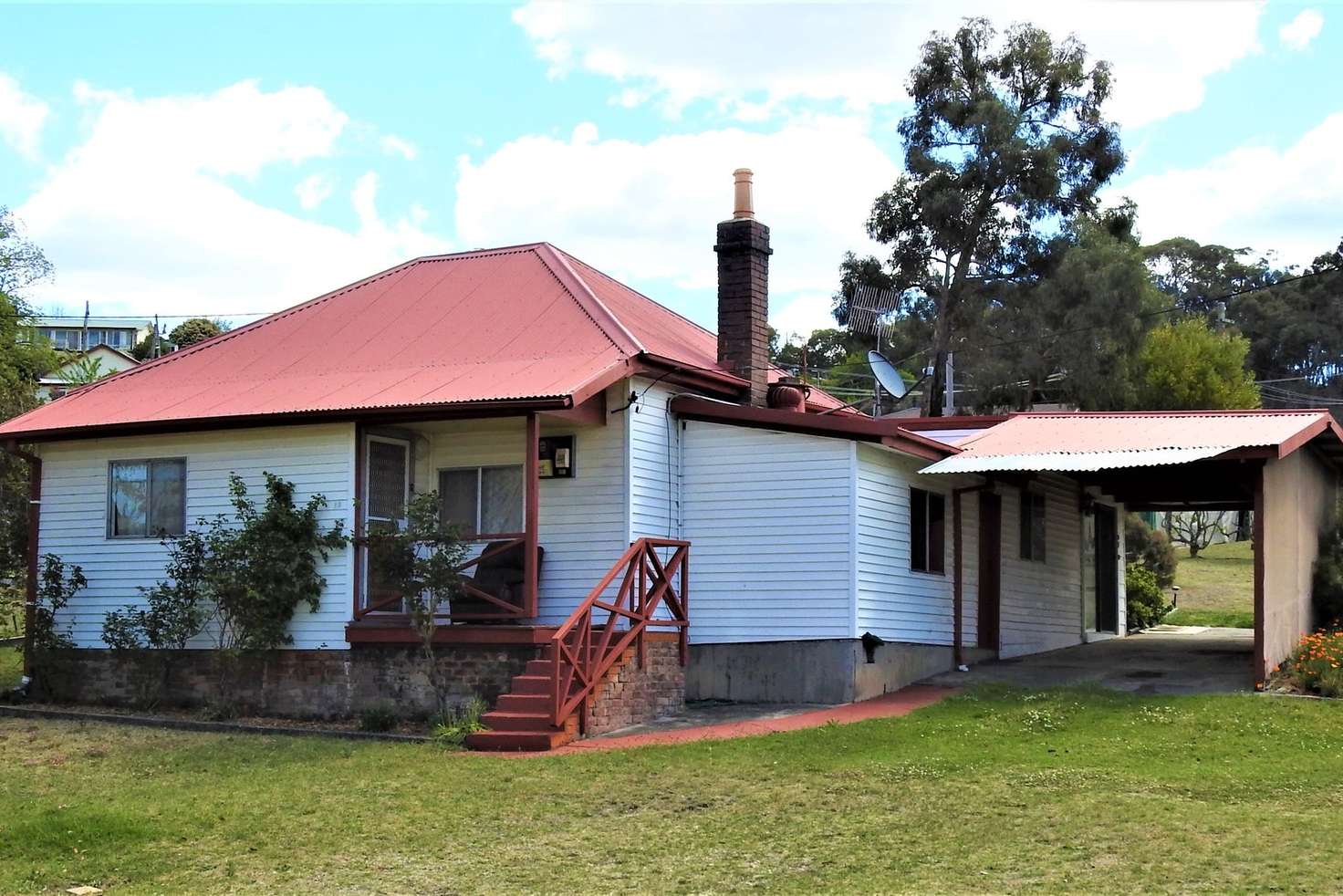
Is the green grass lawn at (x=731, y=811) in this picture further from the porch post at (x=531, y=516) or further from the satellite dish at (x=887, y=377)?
the satellite dish at (x=887, y=377)

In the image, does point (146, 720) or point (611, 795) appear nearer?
point (611, 795)

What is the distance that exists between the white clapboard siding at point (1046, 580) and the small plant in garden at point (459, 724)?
814 cm

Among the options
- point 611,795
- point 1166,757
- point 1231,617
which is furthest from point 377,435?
point 1231,617

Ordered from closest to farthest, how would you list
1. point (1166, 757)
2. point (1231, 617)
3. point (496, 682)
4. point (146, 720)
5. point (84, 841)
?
point (84, 841)
point (1166, 757)
point (496, 682)
point (146, 720)
point (1231, 617)

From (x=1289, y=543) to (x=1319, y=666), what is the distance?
8.74 ft

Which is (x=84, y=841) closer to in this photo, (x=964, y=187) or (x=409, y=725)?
(x=409, y=725)

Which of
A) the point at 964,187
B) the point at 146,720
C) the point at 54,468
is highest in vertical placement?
the point at 964,187

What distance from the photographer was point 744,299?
18.2 m

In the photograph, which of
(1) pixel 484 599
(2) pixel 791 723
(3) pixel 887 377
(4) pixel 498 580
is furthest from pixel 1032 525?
(1) pixel 484 599

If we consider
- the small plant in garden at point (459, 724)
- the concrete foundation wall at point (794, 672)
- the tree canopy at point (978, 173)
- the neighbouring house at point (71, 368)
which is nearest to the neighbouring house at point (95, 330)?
the neighbouring house at point (71, 368)

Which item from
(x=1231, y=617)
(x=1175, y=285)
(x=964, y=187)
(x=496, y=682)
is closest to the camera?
(x=496, y=682)

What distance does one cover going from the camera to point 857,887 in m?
8.22

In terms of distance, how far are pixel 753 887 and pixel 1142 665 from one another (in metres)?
11.4

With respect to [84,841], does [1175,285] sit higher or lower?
higher
